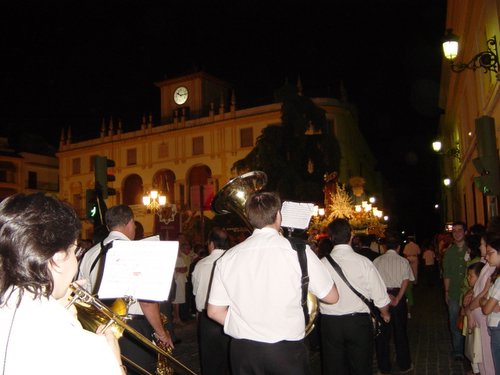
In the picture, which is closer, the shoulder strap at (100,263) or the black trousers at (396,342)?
the shoulder strap at (100,263)

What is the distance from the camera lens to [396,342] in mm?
7285

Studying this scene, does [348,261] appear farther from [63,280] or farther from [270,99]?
[270,99]

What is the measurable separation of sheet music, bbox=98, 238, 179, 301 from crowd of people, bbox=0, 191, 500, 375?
1.45ft

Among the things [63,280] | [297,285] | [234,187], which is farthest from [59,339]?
[234,187]

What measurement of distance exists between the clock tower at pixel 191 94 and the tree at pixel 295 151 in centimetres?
1485

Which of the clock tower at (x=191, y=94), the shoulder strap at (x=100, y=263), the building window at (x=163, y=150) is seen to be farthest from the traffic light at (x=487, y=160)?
the building window at (x=163, y=150)

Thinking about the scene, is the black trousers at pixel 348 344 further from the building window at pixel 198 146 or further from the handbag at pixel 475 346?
the building window at pixel 198 146

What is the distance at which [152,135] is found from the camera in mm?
46312

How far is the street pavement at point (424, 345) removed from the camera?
24.2 feet

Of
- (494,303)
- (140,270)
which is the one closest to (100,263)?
(140,270)

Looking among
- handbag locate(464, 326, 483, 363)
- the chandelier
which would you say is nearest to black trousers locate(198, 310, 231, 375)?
handbag locate(464, 326, 483, 363)

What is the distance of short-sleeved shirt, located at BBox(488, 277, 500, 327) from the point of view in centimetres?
452

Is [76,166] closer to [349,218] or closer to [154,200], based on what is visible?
[154,200]

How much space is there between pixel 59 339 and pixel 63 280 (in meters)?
0.25
